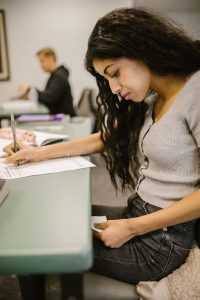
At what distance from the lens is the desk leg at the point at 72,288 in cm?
58

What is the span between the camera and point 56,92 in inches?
135

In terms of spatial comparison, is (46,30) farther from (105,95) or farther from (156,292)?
(156,292)

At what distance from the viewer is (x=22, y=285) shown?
0.96 meters

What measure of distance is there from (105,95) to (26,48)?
4.14 meters

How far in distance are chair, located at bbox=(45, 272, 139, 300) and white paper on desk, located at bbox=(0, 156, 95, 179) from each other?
1.05ft

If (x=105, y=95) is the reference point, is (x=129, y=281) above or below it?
below

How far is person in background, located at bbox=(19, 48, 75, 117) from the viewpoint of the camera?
3432 mm

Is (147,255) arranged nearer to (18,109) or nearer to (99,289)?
(99,289)

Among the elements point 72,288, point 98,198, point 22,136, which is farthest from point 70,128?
point 72,288

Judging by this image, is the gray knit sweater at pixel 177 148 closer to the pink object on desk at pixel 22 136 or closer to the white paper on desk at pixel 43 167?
the white paper on desk at pixel 43 167

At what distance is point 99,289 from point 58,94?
9.45 feet

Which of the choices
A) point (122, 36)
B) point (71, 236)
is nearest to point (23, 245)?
point (71, 236)

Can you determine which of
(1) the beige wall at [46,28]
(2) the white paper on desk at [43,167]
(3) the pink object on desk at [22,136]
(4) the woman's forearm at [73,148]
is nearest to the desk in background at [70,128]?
(3) the pink object on desk at [22,136]

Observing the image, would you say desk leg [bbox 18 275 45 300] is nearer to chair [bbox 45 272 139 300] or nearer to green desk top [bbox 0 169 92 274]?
chair [bbox 45 272 139 300]
